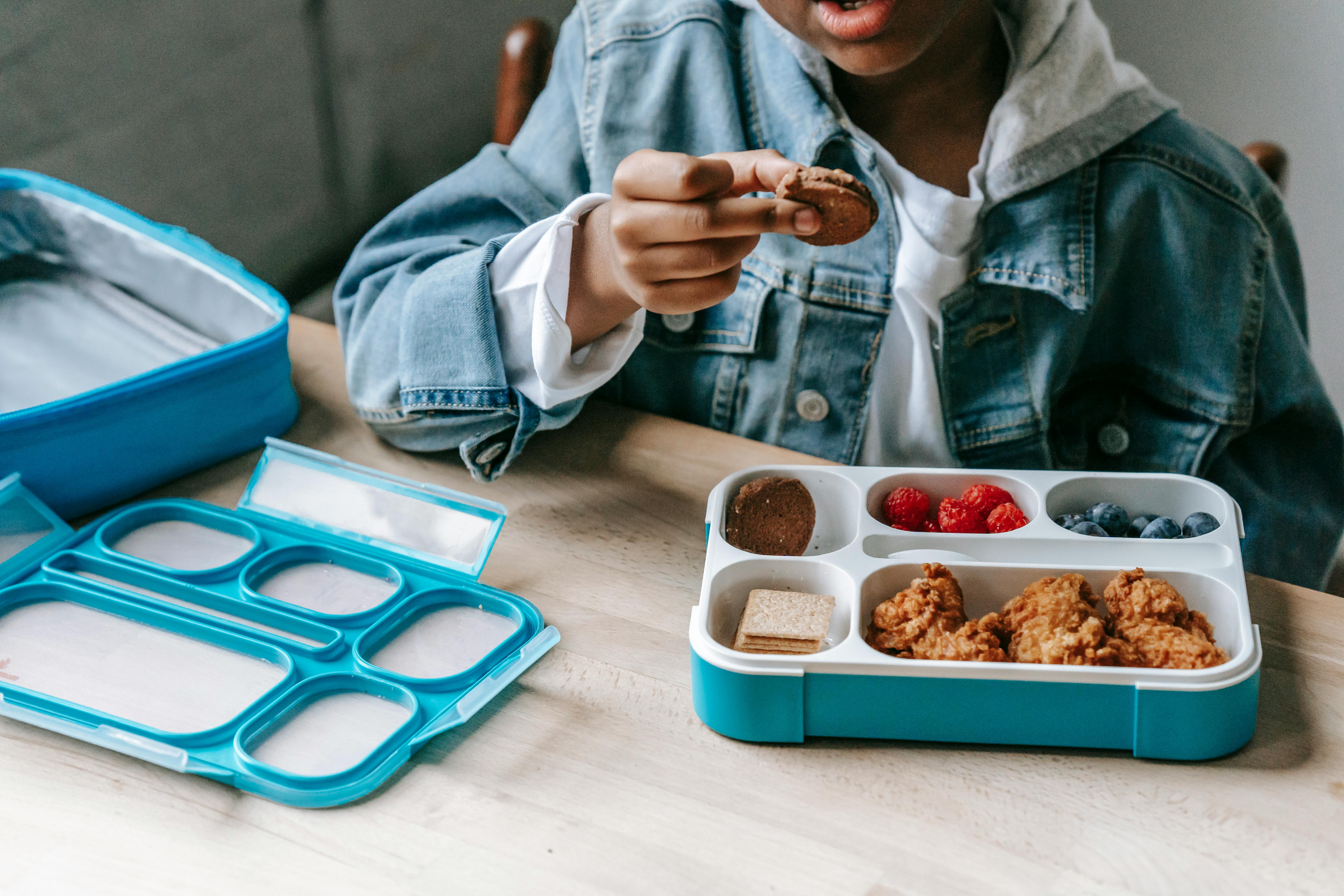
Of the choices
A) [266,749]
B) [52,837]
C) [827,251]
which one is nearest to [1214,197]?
[827,251]

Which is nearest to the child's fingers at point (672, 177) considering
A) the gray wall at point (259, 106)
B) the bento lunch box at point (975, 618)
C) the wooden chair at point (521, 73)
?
the bento lunch box at point (975, 618)

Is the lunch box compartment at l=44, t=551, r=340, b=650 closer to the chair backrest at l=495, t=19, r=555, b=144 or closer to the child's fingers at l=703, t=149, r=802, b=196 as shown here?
the child's fingers at l=703, t=149, r=802, b=196

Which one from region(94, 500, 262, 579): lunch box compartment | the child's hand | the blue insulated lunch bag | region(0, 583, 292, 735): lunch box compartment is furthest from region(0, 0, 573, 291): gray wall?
the child's hand

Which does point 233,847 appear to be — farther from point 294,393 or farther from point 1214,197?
point 1214,197

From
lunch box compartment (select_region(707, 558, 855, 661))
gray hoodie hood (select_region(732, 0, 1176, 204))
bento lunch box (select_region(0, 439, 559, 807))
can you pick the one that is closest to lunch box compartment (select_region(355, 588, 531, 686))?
bento lunch box (select_region(0, 439, 559, 807))

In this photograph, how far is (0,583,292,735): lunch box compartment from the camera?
2.48 feet

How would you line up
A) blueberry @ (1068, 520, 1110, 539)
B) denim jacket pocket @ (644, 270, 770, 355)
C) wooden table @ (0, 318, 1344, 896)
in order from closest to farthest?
wooden table @ (0, 318, 1344, 896)
blueberry @ (1068, 520, 1110, 539)
denim jacket pocket @ (644, 270, 770, 355)

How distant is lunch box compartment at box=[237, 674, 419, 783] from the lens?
0.71 metres

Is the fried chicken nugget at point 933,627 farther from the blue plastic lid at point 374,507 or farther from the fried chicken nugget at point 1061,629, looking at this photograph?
the blue plastic lid at point 374,507

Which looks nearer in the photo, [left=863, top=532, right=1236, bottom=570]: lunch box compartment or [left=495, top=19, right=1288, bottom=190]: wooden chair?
[left=863, top=532, right=1236, bottom=570]: lunch box compartment

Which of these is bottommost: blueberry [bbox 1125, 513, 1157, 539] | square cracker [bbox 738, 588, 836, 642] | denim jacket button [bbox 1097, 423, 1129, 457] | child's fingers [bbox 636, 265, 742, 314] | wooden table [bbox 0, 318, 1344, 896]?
denim jacket button [bbox 1097, 423, 1129, 457]

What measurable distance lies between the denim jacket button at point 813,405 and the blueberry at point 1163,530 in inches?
16.0

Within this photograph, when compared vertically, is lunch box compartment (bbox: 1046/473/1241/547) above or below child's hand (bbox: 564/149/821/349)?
below

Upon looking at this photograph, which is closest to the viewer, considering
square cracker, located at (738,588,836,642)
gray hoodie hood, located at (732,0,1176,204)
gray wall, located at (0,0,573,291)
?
square cracker, located at (738,588,836,642)
